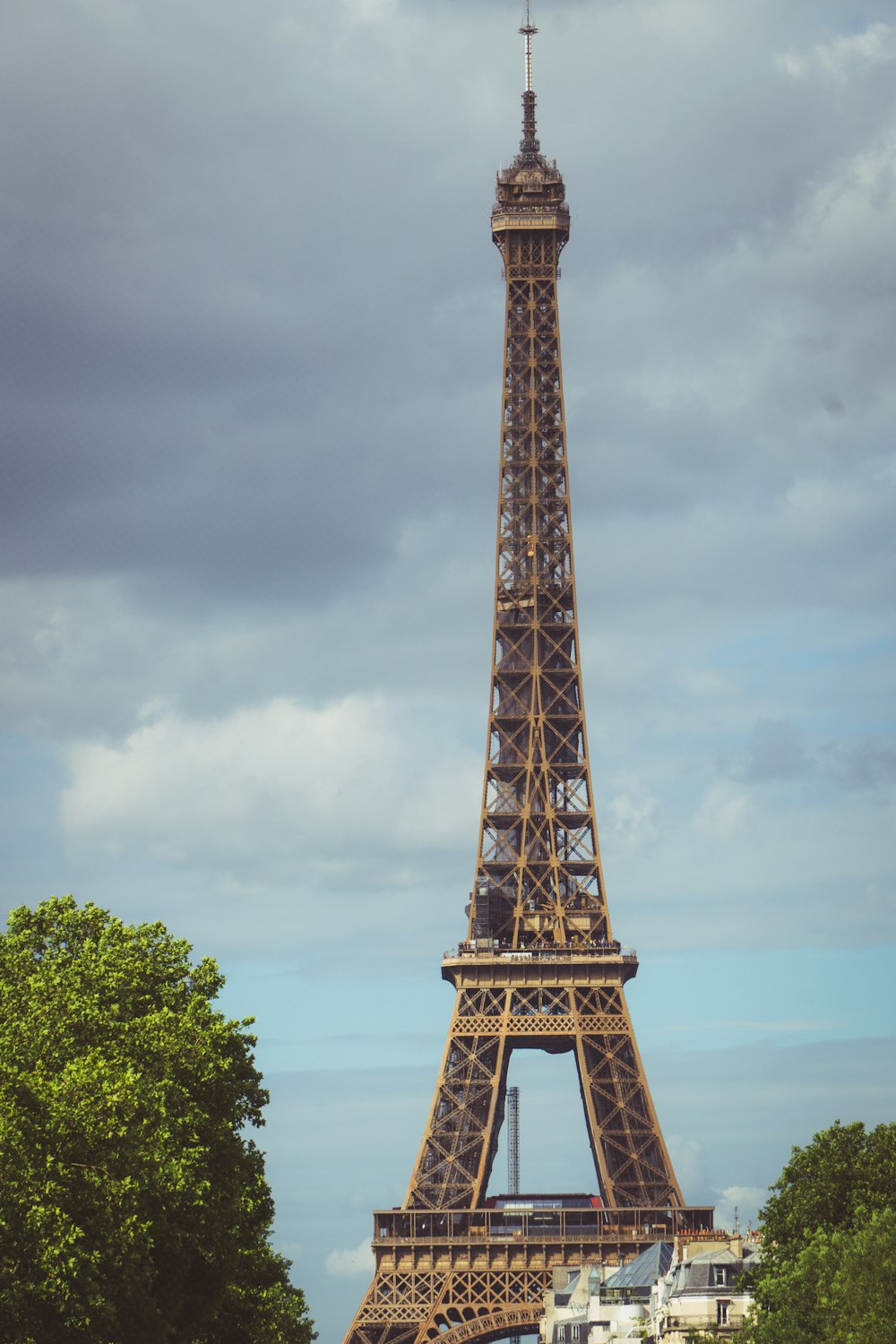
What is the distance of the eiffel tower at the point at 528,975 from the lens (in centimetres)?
14088

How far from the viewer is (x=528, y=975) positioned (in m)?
151

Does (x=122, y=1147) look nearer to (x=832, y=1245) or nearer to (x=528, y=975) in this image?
(x=832, y=1245)

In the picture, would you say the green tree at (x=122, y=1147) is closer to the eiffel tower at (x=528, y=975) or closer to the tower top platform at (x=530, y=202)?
the eiffel tower at (x=528, y=975)

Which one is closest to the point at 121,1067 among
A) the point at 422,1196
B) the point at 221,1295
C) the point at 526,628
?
the point at 221,1295

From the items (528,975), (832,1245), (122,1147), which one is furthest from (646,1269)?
(122,1147)

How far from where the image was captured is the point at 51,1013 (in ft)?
238

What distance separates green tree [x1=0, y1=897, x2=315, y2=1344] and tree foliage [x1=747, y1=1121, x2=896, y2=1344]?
17.4 meters

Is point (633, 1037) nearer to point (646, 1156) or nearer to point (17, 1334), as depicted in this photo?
point (646, 1156)

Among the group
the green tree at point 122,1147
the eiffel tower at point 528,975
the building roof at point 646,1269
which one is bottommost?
the green tree at point 122,1147

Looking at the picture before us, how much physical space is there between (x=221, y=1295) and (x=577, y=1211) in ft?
232

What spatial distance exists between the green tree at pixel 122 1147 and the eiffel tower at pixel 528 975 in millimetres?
54346

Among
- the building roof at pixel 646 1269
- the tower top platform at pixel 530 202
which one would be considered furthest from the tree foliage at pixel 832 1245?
the tower top platform at pixel 530 202

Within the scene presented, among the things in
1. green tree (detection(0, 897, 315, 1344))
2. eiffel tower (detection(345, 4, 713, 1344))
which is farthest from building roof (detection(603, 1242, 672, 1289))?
green tree (detection(0, 897, 315, 1344))

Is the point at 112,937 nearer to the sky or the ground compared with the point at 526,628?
nearer to the ground
